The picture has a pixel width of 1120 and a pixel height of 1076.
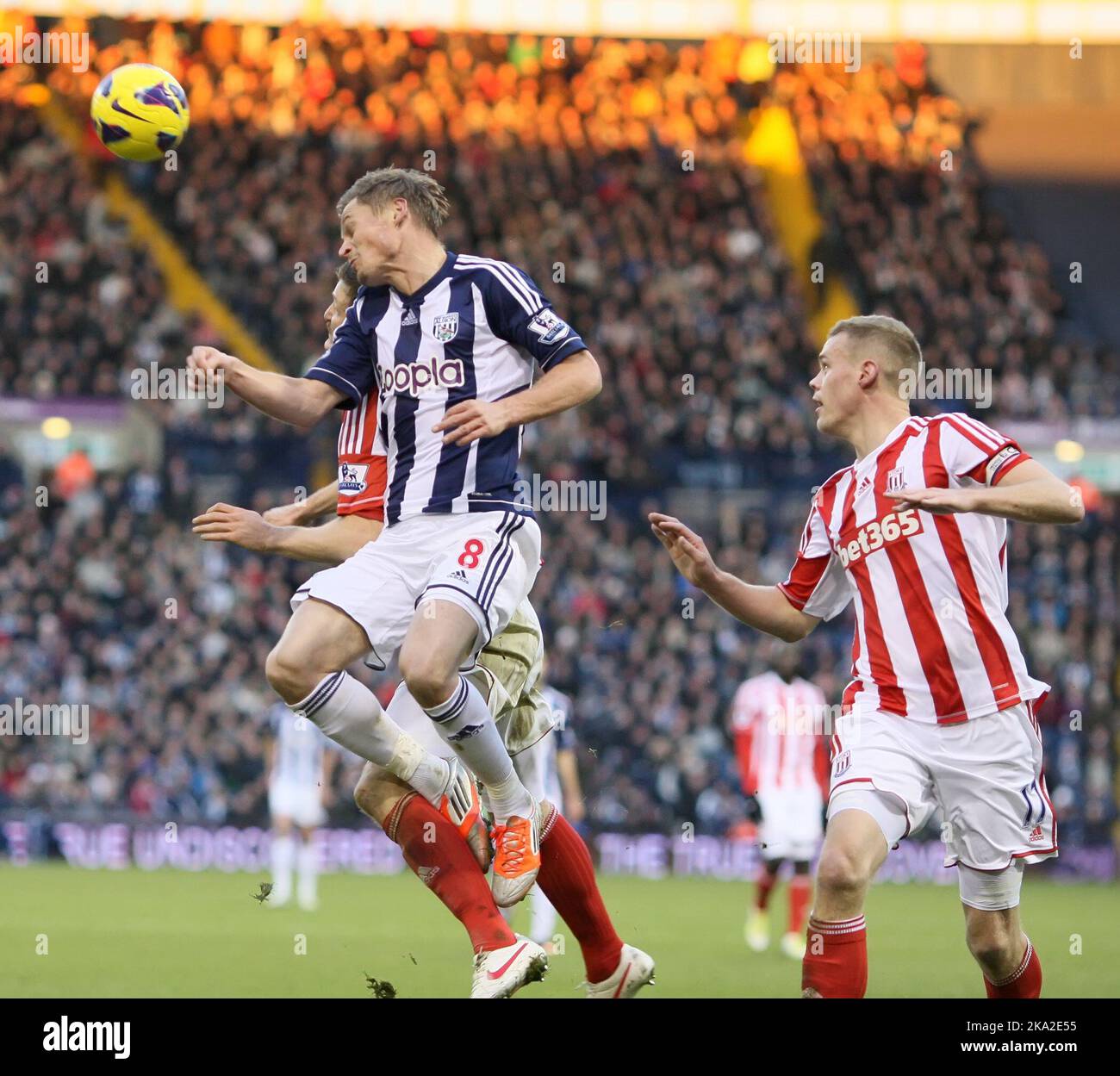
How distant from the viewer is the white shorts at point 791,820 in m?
12.6

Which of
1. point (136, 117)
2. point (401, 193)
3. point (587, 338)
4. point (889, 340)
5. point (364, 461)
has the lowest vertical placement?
point (364, 461)

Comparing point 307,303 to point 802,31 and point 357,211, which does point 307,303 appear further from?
point 357,211

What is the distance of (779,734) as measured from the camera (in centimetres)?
1362

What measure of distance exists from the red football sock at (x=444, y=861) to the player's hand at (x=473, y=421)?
1.35 meters

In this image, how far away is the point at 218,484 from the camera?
21984 mm

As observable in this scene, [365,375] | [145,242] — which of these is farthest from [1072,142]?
[365,375]

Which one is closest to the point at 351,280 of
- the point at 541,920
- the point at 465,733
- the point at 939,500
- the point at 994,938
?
the point at 465,733

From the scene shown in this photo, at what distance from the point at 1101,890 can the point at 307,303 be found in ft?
42.8

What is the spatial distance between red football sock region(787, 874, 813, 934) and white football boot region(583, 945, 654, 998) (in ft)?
18.5

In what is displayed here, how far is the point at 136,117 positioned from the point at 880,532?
3.65 m

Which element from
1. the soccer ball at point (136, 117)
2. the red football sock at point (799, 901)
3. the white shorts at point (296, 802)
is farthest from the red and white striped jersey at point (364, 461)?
the white shorts at point (296, 802)

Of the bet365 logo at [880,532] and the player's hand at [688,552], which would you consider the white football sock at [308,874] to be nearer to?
the player's hand at [688,552]

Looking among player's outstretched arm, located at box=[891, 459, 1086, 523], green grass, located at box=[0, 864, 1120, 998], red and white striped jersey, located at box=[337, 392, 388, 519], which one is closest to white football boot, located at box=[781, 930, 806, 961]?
green grass, located at box=[0, 864, 1120, 998]

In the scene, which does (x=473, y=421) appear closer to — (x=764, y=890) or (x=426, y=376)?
(x=426, y=376)
